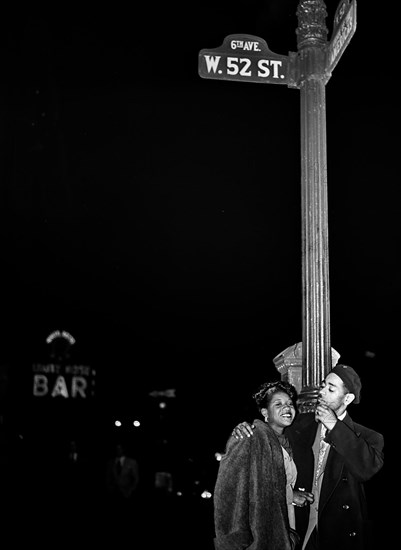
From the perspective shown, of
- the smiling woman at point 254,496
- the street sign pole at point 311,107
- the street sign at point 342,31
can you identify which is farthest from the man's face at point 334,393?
the street sign at point 342,31

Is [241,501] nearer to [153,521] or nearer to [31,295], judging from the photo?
[153,521]

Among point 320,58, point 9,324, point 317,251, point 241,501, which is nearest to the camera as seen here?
point 241,501

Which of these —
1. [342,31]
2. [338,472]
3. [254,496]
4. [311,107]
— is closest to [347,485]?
[338,472]

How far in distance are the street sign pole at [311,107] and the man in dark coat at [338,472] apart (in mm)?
898

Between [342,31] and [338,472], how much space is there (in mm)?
4312

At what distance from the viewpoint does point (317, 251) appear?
792 centimetres

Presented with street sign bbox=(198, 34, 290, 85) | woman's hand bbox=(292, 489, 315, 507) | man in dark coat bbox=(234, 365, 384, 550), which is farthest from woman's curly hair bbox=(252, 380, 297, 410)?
street sign bbox=(198, 34, 290, 85)

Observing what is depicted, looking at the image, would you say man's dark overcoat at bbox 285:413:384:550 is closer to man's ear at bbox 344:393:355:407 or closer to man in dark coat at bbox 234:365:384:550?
man in dark coat at bbox 234:365:384:550

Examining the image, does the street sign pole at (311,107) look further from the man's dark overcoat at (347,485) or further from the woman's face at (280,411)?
the man's dark overcoat at (347,485)

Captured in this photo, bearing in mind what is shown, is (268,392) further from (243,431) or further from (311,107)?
(311,107)

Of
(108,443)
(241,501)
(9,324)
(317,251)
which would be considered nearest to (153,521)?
(317,251)

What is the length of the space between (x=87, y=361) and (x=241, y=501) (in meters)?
37.3

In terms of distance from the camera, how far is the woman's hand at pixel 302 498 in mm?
6406

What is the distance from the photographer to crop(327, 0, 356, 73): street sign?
25.4 feet
